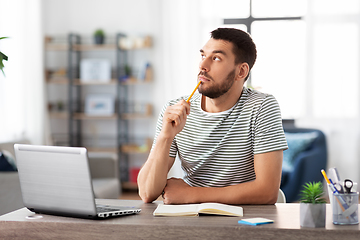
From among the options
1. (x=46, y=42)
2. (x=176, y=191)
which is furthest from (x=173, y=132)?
(x=46, y=42)

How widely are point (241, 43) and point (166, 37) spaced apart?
129 inches

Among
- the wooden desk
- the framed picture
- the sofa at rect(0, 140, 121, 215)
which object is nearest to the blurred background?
the framed picture

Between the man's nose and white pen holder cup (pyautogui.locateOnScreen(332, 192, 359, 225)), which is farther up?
the man's nose

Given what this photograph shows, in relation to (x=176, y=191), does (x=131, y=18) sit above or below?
above

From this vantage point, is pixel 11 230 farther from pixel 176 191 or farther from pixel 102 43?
pixel 102 43

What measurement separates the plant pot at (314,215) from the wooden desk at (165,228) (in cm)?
2

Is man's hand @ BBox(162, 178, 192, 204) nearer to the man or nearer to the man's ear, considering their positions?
the man

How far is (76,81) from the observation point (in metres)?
4.91

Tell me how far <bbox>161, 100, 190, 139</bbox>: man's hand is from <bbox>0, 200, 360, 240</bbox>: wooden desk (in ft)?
1.11

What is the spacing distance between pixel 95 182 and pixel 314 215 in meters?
2.58

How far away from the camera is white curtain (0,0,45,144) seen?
4262 millimetres

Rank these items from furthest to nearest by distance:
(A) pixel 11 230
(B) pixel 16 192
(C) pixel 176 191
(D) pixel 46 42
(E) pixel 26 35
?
(D) pixel 46 42 → (E) pixel 26 35 → (B) pixel 16 192 → (C) pixel 176 191 → (A) pixel 11 230

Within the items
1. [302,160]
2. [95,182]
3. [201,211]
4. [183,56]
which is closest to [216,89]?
[201,211]

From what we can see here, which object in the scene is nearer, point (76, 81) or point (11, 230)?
point (11, 230)
